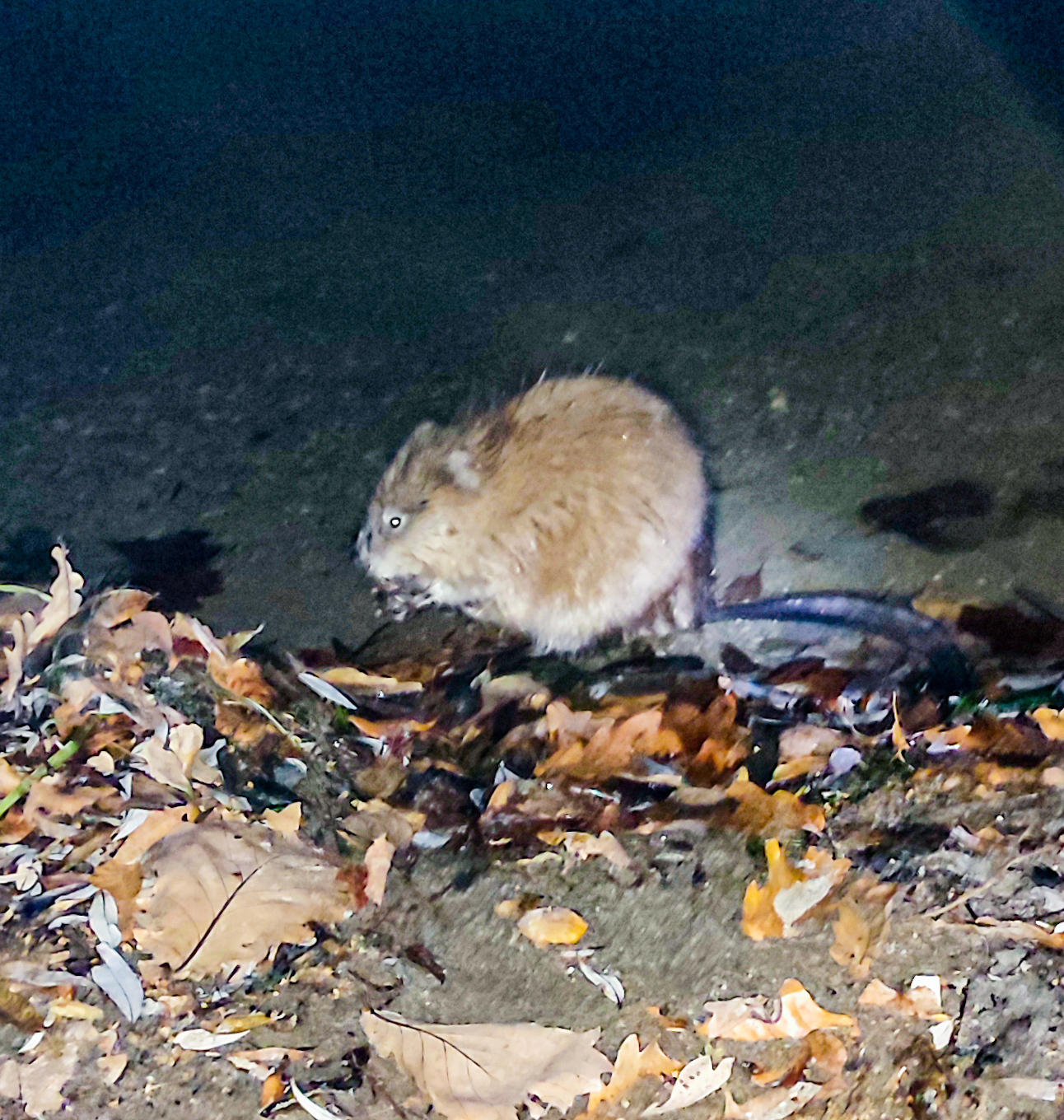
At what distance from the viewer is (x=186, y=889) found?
1615 mm

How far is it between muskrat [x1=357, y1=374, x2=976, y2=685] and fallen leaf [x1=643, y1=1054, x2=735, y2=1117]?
0.96m

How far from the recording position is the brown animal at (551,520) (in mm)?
2131

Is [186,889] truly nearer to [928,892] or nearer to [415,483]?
[415,483]

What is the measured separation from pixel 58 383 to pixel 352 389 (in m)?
0.94

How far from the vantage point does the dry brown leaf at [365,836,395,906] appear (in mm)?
1669

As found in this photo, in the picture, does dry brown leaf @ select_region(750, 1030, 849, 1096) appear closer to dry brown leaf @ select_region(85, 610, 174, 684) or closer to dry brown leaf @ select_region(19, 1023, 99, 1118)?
dry brown leaf @ select_region(19, 1023, 99, 1118)

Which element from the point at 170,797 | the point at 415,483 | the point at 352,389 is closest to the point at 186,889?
the point at 170,797

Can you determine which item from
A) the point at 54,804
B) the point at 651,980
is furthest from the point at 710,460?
the point at 54,804

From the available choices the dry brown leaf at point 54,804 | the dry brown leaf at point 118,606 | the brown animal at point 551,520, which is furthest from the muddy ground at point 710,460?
the dry brown leaf at point 54,804

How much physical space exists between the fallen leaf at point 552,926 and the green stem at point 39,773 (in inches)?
38.2

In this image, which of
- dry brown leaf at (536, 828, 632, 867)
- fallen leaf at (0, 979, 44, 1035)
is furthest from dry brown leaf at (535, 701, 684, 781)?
fallen leaf at (0, 979, 44, 1035)

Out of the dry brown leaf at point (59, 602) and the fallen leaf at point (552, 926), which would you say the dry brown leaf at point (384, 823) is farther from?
the dry brown leaf at point (59, 602)

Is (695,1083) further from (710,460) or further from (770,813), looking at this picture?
(710,460)

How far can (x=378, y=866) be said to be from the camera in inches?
67.0
